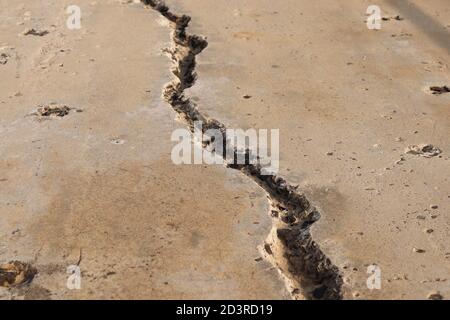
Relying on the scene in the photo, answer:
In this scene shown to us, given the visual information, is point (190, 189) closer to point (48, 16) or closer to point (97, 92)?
point (97, 92)

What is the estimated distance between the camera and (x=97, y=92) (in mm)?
3162

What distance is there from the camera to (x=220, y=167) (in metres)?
2.59

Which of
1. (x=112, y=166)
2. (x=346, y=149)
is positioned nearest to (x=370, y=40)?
(x=346, y=149)

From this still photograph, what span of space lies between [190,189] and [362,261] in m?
0.68

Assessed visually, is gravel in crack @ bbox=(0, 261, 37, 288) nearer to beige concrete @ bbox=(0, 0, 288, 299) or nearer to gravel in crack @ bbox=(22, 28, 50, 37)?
beige concrete @ bbox=(0, 0, 288, 299)

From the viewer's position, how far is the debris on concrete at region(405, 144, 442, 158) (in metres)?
2.68

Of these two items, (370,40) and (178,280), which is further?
(370,40)

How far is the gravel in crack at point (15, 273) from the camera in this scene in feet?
6.61

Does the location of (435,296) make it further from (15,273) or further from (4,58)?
(4,58)

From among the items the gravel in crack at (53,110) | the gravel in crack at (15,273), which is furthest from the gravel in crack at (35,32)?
the gravel in crack at (15,273)

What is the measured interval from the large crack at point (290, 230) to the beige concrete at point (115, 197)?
0.05 metres

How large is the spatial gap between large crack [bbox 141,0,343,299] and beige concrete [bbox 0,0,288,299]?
0.05 m

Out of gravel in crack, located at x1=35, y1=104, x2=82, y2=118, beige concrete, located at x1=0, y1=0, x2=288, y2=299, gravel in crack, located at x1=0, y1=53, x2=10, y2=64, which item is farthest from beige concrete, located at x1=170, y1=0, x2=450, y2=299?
gravel in crack, located at x1=0, y1=53, x2=10, y2=64

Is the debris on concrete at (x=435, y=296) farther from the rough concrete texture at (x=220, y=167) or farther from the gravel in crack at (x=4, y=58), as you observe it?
the gravel in crack at (x=4, y=58)
